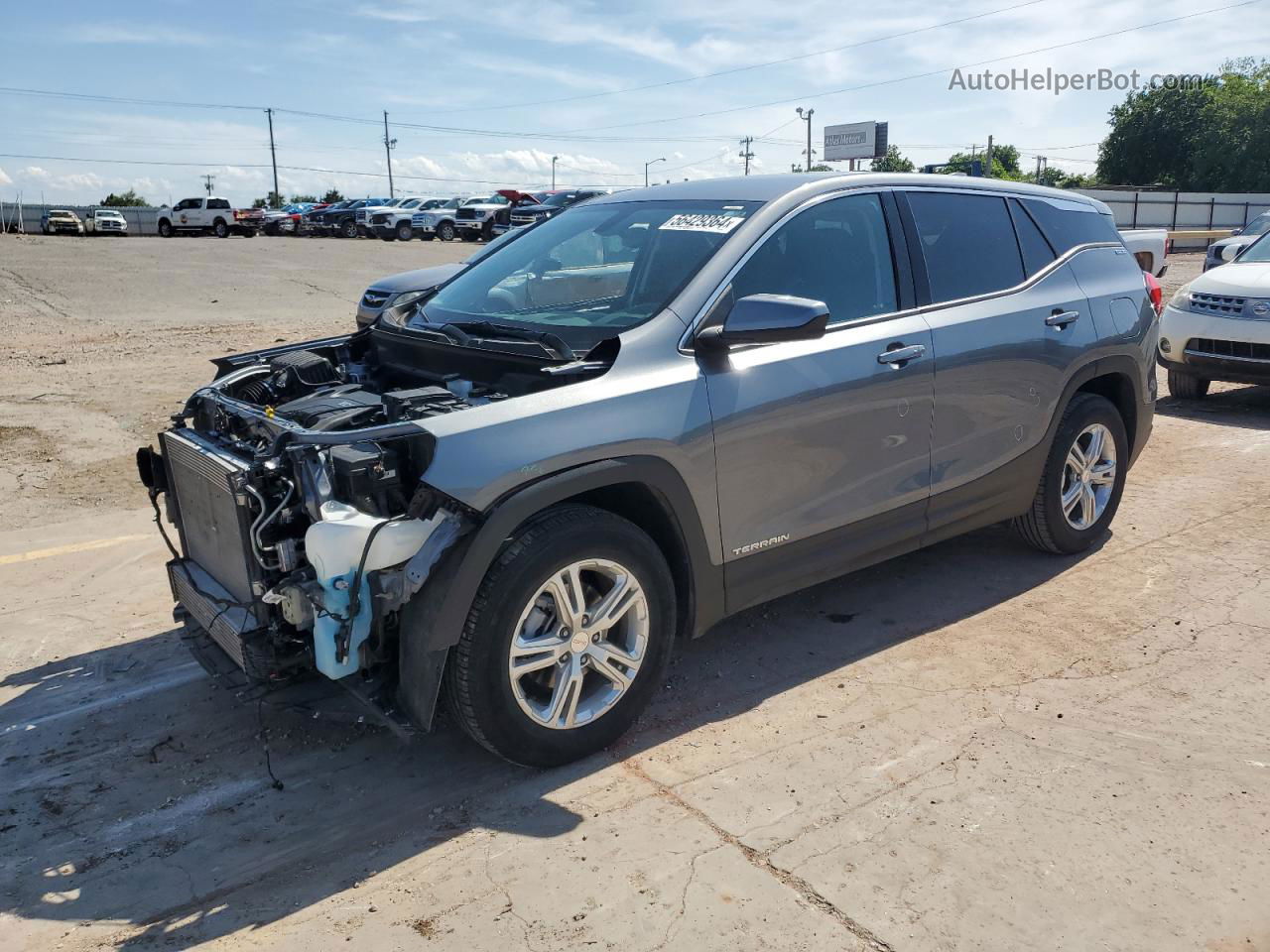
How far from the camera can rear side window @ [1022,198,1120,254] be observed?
17.3 ft

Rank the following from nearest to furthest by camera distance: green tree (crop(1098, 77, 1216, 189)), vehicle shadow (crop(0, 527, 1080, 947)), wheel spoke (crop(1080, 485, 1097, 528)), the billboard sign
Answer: vehicle shadow (crop(0, 527, 1080, 947))
wheel spoke (crop(1080, 485, 1097, 528))
the billboard sign
green tree (crop(1098, 77, 1216, 189))

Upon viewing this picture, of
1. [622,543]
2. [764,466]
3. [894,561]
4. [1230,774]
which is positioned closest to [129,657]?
[622,543]

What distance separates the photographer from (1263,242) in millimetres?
10133

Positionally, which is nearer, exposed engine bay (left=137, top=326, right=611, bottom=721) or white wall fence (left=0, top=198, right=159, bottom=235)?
exposed engine bay (left=137, top=326, right=611, bottom=721)

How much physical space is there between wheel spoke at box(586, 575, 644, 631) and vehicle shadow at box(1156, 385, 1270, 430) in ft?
23.7

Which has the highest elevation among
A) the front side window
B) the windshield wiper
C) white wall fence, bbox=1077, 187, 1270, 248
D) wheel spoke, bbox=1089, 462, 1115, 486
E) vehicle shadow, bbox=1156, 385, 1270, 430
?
white wall fence, bbox=1077, 187, 1270, 248

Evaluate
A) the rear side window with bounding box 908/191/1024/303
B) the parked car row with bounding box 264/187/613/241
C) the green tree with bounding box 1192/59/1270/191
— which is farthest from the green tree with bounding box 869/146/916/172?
the green tree with bounding box 1192/59/1270/191

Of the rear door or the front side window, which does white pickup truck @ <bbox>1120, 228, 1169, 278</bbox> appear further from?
the front side window

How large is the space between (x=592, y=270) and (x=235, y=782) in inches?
96.6

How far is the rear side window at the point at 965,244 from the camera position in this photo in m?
4.64

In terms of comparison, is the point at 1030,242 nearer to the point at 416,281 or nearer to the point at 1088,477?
the point at 1088,477

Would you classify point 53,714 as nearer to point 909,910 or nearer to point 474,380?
point 474,380

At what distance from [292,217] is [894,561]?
46442 millimetres

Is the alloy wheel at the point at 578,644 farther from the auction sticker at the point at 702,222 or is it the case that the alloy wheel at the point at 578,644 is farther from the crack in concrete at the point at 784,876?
the auction sticker at the point at 702,222
